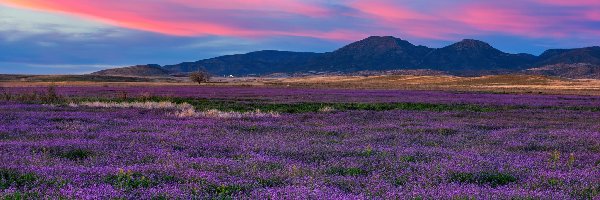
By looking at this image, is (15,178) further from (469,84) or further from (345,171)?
(469,84)

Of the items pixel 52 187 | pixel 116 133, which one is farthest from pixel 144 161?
pixel 116 133

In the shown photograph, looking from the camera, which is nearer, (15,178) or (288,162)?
(15,178)

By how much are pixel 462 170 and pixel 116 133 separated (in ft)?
35.8

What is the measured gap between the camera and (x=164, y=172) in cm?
996

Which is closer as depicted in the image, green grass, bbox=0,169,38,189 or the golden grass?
green grass, bbox=0,169,38,189

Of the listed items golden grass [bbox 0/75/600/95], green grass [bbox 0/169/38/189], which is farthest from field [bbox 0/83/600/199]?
golden grass [bbox 0/75/600/95]

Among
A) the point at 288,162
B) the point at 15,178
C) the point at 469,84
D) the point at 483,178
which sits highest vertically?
the point at 15,178

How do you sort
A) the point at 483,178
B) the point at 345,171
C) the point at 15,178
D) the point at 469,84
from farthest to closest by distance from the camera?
the point at 469,84
the point at 345,171
the point at 483,178
the point at 15,178

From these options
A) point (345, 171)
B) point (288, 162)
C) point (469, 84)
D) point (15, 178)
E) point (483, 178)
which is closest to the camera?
point (15, 178)

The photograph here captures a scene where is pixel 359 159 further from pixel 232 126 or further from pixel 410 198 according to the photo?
pixel 232 126

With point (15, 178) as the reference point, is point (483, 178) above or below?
below

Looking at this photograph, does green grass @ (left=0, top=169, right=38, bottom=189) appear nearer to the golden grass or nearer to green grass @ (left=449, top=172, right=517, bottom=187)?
green grass @ (left=449, top=172, right=517, bottom=187)

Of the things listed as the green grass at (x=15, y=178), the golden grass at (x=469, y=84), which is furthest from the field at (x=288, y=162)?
the golden grass at (x=469, y=84)

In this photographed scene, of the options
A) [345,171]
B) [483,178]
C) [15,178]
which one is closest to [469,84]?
[483,178]
